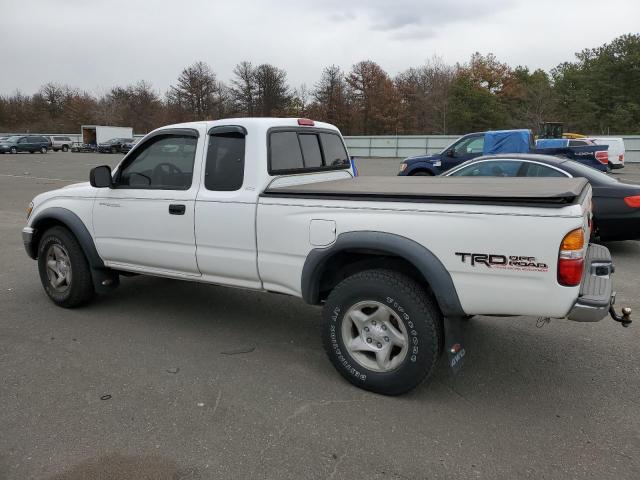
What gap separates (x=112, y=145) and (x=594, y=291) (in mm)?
50806

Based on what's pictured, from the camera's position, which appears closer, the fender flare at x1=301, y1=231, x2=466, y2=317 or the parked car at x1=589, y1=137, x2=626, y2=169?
the fender flare at x1=301, y1=231, x2=466, y2=317

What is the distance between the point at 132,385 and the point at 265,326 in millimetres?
1442

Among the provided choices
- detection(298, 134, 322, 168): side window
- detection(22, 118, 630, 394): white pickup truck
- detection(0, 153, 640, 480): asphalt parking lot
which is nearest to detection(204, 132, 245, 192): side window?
detection(22, 118, 630, 394): white pickup truck

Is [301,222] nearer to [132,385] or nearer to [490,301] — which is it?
[490,301]

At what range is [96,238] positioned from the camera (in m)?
4.84

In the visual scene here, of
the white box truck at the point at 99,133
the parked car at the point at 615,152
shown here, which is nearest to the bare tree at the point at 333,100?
the white box truck at the point at 99,133

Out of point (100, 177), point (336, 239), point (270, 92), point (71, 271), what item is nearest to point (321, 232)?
point (336, 239)

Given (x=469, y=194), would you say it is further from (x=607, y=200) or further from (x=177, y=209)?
(x=607, y=200)

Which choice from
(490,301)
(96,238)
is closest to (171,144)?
(96,238)

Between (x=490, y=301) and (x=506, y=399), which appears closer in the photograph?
(x=490, y=301)

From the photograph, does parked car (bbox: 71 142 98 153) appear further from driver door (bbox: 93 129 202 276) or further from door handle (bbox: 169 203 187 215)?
door handle (bbox: 169 203 187 215)

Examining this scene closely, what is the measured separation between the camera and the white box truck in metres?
52.0

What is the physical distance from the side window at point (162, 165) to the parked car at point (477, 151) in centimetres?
953

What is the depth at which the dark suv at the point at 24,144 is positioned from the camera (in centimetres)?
4347
